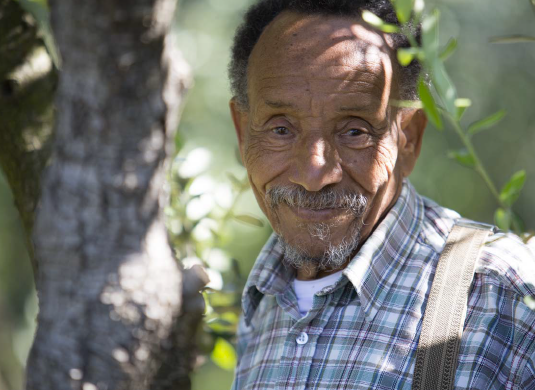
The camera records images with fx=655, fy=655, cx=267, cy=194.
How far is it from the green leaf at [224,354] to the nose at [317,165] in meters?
0.75

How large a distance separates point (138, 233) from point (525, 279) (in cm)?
120

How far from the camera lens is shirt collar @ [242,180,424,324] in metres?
2.14

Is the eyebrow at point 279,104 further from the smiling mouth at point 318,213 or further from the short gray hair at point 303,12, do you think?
the smiling mouth at point 318,213

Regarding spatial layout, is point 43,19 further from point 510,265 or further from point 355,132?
point 510,265

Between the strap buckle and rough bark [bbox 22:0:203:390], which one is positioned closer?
rough bark [bbox 22:0:203:390]

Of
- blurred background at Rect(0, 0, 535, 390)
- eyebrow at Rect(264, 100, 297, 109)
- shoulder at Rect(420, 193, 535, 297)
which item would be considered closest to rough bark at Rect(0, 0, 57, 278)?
eyebrow at Rect(264, 100, 297, 109)

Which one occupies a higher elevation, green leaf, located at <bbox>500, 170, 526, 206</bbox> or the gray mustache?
green leaf, located at <bbox>500, 170, 526, 206</bbox>

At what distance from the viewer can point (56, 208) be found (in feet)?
3.92

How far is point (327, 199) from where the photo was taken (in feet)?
7.37

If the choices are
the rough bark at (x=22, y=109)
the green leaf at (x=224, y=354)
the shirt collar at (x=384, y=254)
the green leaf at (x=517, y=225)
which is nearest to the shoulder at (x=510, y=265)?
the shirt collar at (x=384, y=254)

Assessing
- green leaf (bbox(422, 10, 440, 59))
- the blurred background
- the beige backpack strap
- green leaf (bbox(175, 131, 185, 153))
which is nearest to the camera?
green leaf (bbox(422, 10, 440, 59))

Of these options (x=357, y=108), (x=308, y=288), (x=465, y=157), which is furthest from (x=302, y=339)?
(x=465, y=157)

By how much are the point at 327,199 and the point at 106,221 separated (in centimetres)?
116

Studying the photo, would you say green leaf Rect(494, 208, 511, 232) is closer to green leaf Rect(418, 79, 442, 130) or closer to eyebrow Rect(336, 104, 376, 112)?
green leaf Rect(418, 79, 442, 130)
